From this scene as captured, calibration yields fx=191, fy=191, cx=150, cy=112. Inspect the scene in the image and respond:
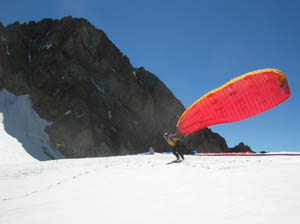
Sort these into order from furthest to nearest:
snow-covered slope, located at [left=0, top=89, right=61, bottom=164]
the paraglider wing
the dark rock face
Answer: the dark rock face < snow-covered slope, located at [left=0, top=89, right=61, bottom=164] < the paraglider wing

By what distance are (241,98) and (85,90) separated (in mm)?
40012

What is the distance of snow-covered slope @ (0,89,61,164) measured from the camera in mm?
30838

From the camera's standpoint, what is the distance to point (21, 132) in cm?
→ 3716

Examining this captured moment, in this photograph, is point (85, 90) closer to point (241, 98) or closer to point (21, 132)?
point (21, 132)

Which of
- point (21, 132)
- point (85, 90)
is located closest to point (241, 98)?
point (21, 132)

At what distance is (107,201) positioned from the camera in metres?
3.61

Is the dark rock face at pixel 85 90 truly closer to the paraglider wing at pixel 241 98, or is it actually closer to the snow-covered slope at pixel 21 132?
the snow-covered slope at pixel 21 132

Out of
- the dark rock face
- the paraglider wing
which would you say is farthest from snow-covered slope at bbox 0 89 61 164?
the paraglider wing

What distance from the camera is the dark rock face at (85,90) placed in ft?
137

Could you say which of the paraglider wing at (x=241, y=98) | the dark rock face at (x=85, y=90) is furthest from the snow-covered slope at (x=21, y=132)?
the paraglider wing at (x=241, y=98)

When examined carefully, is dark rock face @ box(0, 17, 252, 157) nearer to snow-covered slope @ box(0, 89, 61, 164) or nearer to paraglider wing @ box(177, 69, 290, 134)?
snow-covered slope @ box(0, 89, 61, 164)

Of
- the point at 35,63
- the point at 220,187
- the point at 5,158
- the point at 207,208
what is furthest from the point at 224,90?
the point at 35,63

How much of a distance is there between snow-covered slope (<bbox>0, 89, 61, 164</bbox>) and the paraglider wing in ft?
92.4

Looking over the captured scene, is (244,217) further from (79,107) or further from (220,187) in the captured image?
(79,107)
